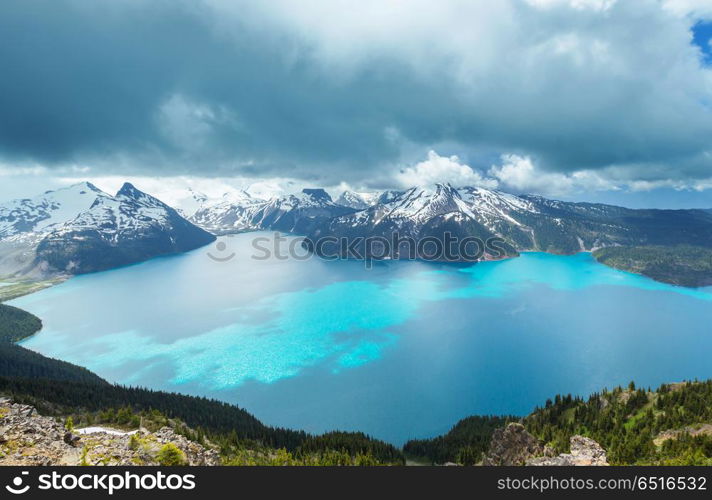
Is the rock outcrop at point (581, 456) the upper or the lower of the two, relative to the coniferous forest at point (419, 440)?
upper

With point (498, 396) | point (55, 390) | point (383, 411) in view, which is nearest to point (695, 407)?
point (498, 396)

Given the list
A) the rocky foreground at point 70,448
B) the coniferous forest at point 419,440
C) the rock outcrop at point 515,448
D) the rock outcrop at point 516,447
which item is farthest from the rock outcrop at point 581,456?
the rocky foreground at point 70,448

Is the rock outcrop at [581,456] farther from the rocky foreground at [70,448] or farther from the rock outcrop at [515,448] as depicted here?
the rocky foreground at [70,448]

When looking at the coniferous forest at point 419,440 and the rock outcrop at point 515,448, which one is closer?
the rock outcrop at point 515,448

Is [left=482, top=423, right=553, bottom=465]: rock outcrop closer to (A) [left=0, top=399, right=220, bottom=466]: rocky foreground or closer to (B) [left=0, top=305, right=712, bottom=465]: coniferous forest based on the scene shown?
(B) [left=0, top=305, right=712, bottom=465]: coniferous forest

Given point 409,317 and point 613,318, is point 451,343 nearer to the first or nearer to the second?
point 409,317

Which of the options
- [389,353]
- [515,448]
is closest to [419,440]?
[515,448]

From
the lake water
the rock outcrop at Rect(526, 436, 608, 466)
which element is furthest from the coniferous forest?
the lake water
